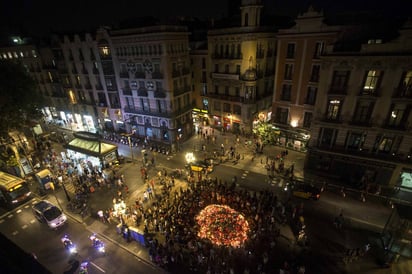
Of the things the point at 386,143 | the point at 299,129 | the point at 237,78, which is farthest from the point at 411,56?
the point at 237,78

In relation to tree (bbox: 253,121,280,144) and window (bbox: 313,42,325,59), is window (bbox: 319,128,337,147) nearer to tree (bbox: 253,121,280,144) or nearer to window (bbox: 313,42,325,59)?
tree (bbox: 253,121,280,144)

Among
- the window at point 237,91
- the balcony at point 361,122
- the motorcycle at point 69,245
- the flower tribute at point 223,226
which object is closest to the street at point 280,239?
the motorcycle at point 69,245

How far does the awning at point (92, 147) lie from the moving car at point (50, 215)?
9.31m

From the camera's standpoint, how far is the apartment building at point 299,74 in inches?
1149

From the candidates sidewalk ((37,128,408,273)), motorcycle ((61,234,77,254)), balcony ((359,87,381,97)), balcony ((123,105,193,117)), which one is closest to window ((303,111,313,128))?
sidewalk ((37,128,408,273))

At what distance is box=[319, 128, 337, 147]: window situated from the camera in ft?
90.6

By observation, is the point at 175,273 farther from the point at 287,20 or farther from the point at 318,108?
the point at 287,20

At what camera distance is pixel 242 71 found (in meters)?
36.8

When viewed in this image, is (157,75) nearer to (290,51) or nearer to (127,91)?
(127,91)

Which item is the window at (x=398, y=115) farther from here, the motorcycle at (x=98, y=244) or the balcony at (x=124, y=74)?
the balcony at (x=124, y=74)

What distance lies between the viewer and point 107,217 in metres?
23.7

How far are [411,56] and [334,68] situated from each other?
261 inches

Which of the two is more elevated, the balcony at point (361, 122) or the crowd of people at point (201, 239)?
the balcony at point (361, 122)

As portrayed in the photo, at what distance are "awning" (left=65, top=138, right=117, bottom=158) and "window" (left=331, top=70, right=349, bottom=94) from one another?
103 feet
